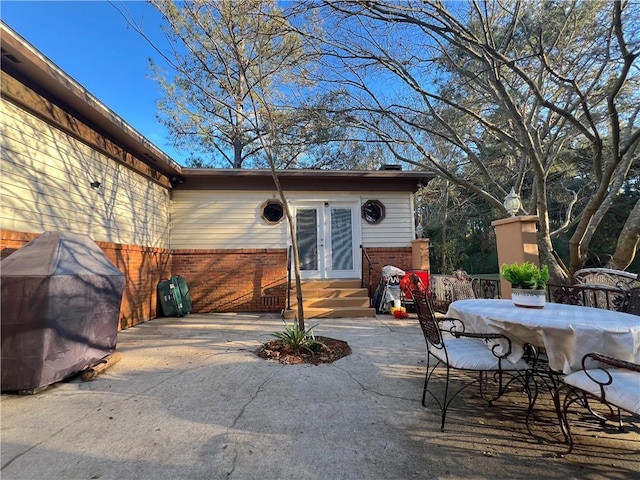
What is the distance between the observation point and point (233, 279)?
295 inches

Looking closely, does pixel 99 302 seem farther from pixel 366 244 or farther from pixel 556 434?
pixel 366 244

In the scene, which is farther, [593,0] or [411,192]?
[411,192]

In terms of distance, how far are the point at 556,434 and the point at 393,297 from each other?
4.81 meters

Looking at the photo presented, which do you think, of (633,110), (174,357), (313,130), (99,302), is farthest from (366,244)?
(633,110)

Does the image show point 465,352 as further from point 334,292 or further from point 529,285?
point 334,292

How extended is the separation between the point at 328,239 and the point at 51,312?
5.73 m

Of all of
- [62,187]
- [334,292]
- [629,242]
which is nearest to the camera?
[62,187]

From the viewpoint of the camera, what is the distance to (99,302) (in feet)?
10.8

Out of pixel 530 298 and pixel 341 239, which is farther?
pixel 341 239

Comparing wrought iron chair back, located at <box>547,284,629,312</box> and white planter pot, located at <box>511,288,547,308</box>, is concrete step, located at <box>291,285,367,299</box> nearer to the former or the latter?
wrought iron chair back, located at <box>547,284,629,312</box>

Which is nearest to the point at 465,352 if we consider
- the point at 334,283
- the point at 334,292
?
the point at 334,292

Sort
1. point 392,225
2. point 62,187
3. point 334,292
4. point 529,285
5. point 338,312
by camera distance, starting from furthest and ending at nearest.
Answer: point 392,225
point 334,292
point 338,312
point 62,187
point 529,285

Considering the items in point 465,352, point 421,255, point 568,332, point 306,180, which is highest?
point 306,180

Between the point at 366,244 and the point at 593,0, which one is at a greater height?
the point at 593,0
